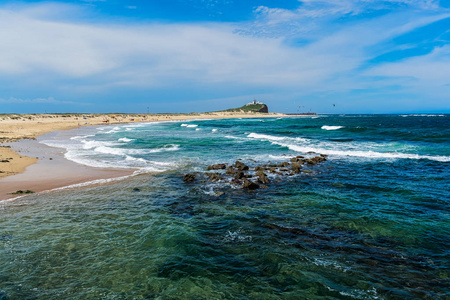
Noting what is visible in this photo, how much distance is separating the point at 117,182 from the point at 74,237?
23.5ft

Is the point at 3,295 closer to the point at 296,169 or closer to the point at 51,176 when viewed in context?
the point at 51,176

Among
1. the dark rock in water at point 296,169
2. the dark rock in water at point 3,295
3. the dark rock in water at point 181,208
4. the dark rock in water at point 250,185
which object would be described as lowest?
the dark rock in water at point 3,295

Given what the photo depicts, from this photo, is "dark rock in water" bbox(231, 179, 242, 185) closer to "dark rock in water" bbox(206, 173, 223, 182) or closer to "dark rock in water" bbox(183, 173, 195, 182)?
"dark rock in water" bbox(206, 173, 223, 182)

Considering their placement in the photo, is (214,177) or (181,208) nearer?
(181,208)

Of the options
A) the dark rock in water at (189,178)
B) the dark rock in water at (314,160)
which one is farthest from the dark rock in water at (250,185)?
the dark rock in water at (314,160)

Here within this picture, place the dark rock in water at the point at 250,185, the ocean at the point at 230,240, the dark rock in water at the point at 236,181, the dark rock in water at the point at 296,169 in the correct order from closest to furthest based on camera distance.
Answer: the ocean at the point at 230,240, the dark rock in water at the point at 250,185, the dark rock in water at the point at 236,181, the dark rock in water at the point at 296,169

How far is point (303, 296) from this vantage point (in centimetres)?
636

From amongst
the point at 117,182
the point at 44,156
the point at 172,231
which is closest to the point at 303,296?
the point at 172,231

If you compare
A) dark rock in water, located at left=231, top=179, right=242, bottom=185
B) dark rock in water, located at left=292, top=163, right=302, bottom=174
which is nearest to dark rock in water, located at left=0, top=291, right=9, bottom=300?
dark rock in water, located at left=231, top=179, right=242, bottom=185

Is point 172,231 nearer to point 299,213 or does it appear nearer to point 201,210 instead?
point 201,210

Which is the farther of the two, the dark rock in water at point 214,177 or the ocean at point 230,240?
the dark rock in water at point 214,177

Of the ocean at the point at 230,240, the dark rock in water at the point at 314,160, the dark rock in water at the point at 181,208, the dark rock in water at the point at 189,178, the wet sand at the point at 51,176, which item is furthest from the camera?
the dark rock in water at the point at 314,160

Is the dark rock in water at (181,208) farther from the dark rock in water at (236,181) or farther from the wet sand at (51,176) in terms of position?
the wet sand at (51,176)

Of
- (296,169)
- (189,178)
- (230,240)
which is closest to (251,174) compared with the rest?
(296,169)
